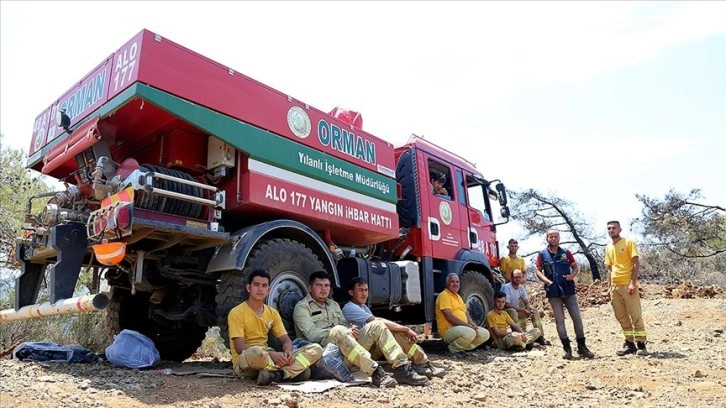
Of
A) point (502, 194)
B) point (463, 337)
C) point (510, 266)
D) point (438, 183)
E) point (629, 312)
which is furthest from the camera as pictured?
point (510, 266)

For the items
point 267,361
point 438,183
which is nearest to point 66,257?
point 267,361

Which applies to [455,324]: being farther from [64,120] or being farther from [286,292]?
[64,120]

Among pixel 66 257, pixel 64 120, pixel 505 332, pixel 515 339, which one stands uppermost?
pixel 64 120

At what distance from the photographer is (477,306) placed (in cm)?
819

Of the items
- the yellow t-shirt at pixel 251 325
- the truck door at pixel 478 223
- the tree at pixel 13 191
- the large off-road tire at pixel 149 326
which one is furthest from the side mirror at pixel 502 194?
the tree at pixel 13 191

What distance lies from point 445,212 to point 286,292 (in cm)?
352

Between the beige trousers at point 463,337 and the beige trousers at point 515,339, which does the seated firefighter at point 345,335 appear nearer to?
the beige trousers at point 463,337

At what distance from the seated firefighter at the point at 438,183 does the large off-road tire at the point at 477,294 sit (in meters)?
1.23

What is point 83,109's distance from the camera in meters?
5.03

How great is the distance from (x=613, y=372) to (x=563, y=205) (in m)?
13.1

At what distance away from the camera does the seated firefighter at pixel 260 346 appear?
4219 mm

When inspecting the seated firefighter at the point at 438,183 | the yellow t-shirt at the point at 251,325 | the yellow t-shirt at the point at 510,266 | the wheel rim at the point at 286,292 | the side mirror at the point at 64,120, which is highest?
the seated firefighter at the point at 438,183

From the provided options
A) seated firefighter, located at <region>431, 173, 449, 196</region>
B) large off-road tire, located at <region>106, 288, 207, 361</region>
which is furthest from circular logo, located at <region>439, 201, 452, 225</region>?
large off-road tire, located at <region>106, 288, 207, 361</region>

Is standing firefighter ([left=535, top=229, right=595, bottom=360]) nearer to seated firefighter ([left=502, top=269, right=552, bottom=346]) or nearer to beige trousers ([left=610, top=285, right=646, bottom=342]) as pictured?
beige trousers ([left=610, top=285, right=646, bottom=342])
